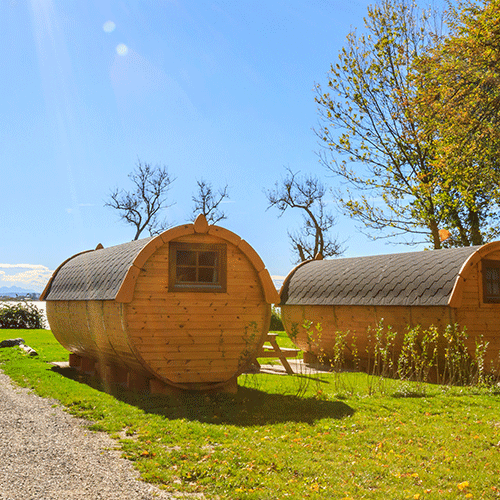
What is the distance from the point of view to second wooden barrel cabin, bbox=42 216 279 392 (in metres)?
11.2

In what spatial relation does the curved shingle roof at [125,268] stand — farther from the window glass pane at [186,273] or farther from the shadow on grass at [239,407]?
the shadow on grass at [239,407]

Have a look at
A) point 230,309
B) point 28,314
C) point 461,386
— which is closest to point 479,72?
point 461,386

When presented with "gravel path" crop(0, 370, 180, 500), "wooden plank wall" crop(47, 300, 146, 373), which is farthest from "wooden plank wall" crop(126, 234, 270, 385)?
"gravel path" crop(0, 370, 180, 500)

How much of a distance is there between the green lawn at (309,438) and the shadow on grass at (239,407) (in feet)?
0.07

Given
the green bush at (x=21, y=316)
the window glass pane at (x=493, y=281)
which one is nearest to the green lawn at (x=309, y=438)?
the window glass pane at (x=493, y=281)

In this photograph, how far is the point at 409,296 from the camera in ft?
47.8

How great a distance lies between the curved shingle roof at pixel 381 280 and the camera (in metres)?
14.3

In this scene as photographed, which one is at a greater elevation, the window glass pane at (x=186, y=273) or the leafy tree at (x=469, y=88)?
the leafy tree at (x=469, y=88)

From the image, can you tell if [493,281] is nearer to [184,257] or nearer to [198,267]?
[198,267]

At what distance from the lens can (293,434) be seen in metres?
8.29

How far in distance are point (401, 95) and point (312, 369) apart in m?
14.8

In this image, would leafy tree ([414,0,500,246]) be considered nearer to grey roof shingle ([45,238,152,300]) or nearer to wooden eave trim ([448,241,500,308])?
wooden eave trim ([448,241,500,308])

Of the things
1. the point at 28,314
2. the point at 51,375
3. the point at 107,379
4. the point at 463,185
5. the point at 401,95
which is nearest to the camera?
the point at 107,379

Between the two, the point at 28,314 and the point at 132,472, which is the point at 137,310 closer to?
the point at 132,472
